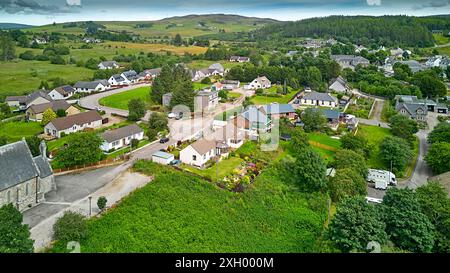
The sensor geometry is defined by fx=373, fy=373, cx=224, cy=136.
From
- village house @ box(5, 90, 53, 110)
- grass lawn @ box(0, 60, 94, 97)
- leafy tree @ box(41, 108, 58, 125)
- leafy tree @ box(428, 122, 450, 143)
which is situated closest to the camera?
leafy tree @ box(428, 122, 450, 143)

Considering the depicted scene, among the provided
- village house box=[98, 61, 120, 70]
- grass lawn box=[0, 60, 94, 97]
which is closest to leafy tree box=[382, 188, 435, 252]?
grass lawn box=[0, 60, 94, 97]

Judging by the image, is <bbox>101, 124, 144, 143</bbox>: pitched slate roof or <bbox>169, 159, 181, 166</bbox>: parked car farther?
<bbox>101, 124, 144, 143</bbox>: pitched slate roof

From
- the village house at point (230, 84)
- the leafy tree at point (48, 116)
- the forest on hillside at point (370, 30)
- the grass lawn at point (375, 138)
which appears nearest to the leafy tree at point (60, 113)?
the leafy tree at point (48, 116)

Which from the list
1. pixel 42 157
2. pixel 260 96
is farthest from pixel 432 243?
pixel 260 96

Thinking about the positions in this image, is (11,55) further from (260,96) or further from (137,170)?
(137,170)

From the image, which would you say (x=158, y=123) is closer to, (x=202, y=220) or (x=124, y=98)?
(x=202, y=220)

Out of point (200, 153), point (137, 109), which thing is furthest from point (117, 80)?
point (200, 153)

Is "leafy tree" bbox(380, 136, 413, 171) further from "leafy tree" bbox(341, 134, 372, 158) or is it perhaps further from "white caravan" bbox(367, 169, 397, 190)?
"white caravan" bbox(367, 169, 397, 190)

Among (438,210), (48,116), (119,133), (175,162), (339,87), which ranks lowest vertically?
(438,210)
